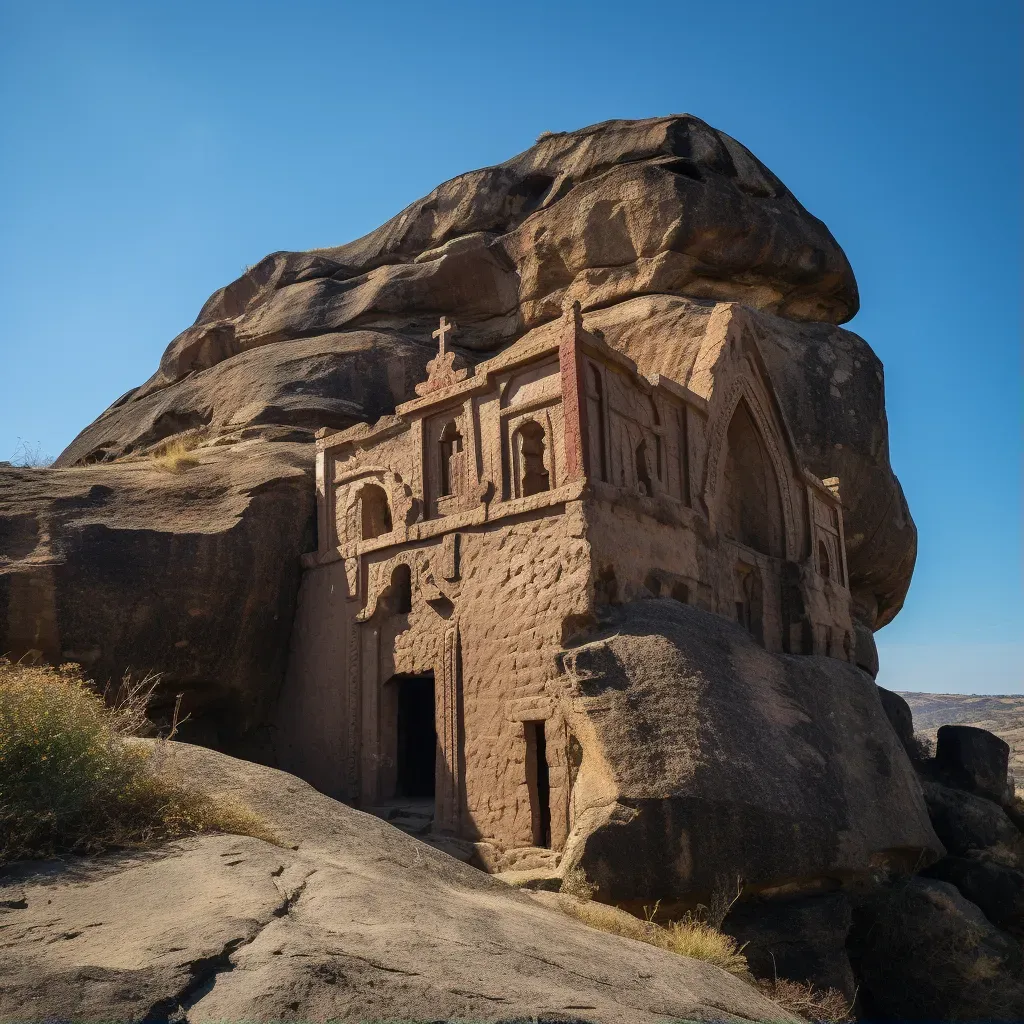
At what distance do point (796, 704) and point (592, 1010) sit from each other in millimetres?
8355

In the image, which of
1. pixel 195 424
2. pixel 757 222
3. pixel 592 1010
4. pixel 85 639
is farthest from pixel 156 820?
pixel 757 222

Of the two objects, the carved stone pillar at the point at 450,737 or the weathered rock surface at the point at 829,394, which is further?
the weathered rock surface at the point at 829,394

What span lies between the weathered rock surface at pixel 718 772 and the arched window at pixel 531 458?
2577 mm

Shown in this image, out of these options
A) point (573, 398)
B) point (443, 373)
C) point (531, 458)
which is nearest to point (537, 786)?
point (531, 458)

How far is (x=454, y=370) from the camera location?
16.4 m

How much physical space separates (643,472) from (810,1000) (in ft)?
24.8

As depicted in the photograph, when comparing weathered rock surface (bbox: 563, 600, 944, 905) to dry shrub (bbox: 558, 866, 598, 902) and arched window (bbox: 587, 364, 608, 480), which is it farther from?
arched window (bbox: 587, 364, 608, 480)

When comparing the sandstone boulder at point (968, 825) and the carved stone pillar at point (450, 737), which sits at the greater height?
the carved stone pillar at point (450, 737)

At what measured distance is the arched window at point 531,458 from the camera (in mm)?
14570

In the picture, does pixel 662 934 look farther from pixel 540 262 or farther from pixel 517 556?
pixel 540 262

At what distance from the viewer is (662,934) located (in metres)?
8.93

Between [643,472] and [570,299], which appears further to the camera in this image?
[570,299]

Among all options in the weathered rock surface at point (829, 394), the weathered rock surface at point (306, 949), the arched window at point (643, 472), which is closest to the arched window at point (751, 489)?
the weathered rock surface at point (829, 394)

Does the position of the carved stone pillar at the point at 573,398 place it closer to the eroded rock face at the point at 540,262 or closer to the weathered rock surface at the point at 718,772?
the weathered rock surface at the point at 718,772
